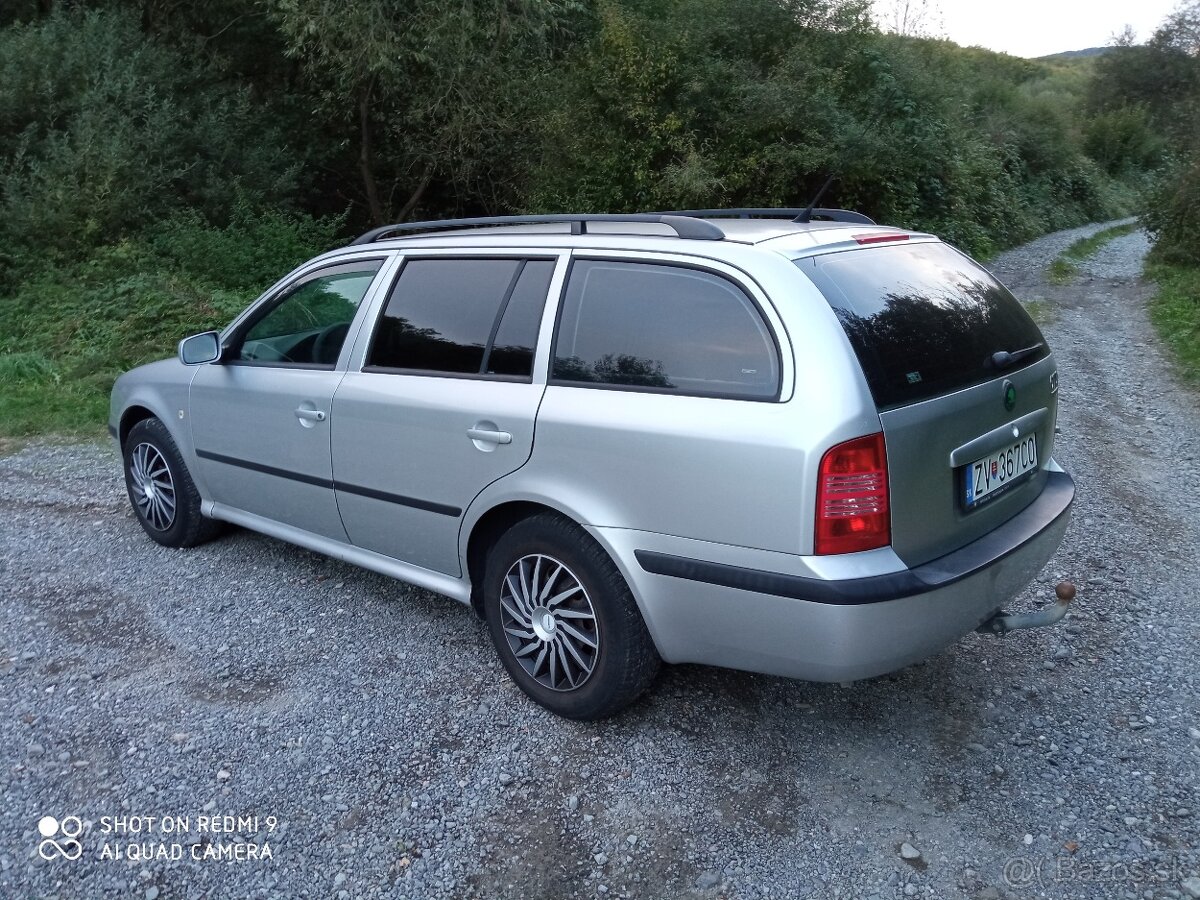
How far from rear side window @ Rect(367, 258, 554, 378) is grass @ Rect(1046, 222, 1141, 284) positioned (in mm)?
14281

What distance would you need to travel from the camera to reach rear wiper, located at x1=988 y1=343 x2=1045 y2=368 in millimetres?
3387

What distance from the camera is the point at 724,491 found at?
9.79 ft

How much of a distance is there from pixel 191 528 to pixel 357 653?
1.64 m

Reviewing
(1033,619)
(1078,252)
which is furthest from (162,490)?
(1078,252)

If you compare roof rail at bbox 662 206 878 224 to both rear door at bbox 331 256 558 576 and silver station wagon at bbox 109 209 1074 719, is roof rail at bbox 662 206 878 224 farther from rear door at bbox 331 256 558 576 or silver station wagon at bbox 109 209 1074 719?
rear door at bbox 331 256 558 576

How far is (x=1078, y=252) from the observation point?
19.9 metres

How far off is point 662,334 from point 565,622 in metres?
1.07

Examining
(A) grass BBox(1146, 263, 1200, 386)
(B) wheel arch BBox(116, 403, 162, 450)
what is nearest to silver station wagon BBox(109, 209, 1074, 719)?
(B) wheel arch BBox(116, 403, 162, 450)

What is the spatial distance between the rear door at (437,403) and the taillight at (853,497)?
109cm

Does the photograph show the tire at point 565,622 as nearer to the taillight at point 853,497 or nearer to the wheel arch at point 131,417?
the taillight at point 853,497

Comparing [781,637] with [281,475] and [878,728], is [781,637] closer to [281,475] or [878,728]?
[878,728]

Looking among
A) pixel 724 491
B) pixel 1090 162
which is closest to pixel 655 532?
pixel 724 491

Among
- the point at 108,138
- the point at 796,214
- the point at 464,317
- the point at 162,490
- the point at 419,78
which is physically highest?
the point at 419,78

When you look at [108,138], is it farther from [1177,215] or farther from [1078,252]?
[1078,252]
